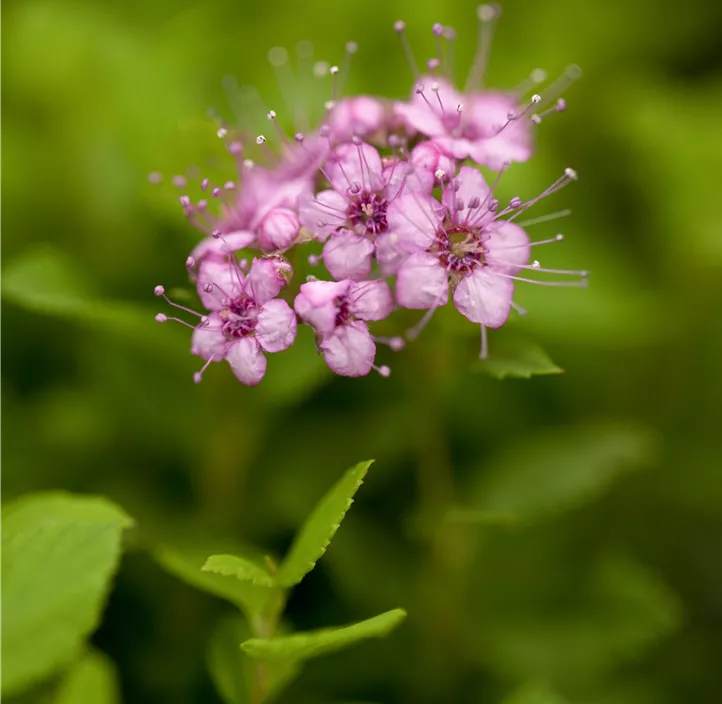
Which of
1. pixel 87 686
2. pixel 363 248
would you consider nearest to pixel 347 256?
pixel 363 248

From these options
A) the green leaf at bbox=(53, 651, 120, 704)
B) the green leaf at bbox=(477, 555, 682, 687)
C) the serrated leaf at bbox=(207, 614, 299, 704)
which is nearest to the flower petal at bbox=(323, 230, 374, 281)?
the serrated leaf at bbox=(207, 614, 299, 704)

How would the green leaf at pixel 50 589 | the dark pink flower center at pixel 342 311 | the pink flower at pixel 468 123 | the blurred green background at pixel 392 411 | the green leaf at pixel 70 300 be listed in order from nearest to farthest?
1. the green leaf at pixel 50 589
2. the dark pink flower center at pixel 342 311
3. the pink flower at pixel 468 123
4. the green leaf at pixel 70 300
5. the blurred green background at pixel 392 411

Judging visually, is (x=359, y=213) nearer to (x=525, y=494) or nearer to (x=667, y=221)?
(x=525, y=494)

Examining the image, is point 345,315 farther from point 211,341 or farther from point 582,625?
point 582,625

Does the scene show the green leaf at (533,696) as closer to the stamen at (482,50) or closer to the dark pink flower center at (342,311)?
the dark pink flower center at (342,311)

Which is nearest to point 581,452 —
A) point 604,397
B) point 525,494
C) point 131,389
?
point 525,494

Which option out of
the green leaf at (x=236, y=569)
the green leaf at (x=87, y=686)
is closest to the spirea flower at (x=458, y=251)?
the green leaf at (x=236, y=569)

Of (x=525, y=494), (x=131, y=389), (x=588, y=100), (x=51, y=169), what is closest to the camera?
(x=525, y=494)

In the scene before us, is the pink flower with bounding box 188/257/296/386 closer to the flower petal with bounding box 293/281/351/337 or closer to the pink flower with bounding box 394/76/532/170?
the flower petal with bounding box 293/281/351/337
